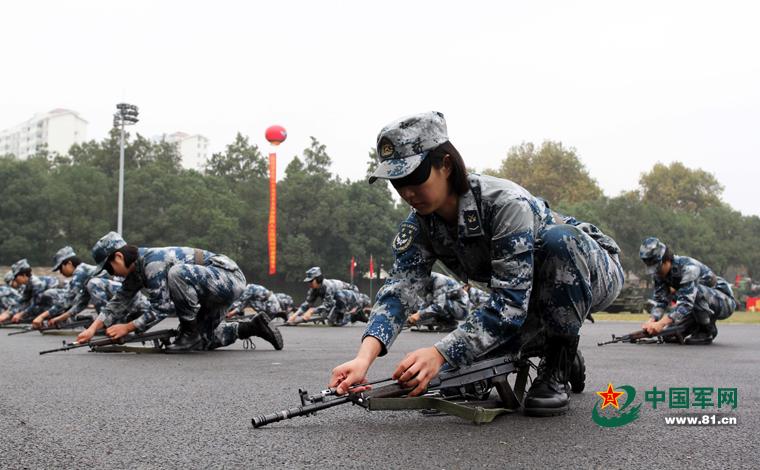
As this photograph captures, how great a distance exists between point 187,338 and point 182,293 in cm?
81

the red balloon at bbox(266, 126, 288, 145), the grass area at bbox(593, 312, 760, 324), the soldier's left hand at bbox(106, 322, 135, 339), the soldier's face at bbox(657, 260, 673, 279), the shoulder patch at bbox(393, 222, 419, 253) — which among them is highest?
the red balloon at bbox(266, 126, 288, 145)

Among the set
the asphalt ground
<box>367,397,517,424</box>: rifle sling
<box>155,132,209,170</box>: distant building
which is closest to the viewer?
the asphalt ground

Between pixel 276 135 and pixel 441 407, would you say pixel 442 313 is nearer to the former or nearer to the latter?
pixel 441 407

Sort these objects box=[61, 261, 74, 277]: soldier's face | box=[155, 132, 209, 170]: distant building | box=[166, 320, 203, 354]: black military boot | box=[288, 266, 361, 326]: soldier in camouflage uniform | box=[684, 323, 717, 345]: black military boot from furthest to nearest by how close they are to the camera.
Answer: box=[155, 132, 209, 170]: distant building → box=[288, 266, 361, 326]: soldier in camouflage uniform → box=[61, 261, 74, 277]: soldier's face → box=[684, 323, 717, 345]: black military boot → box=[166, 320, 203, 354]: black military boot

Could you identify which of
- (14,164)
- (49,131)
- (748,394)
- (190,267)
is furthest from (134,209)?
(49,131)

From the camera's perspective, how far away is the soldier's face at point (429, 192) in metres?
3.55

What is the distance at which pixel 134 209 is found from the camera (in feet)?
163

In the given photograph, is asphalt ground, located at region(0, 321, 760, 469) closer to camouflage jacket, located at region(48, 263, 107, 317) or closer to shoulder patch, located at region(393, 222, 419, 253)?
shoulder patch, located at region(393, 222, 419, 253)

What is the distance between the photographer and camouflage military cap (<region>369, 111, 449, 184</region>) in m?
3.44

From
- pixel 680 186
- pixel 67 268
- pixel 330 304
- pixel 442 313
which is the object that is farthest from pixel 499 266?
pixel 680 186

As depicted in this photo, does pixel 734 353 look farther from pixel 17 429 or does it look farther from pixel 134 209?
pixel 134 209

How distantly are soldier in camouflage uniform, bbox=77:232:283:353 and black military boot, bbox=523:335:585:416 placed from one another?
5359mm

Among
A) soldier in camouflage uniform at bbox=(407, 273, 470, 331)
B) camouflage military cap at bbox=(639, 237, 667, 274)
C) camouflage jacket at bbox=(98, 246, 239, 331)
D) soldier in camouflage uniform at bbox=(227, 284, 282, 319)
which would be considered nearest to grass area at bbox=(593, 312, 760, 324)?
soldier in camouflage uniform at bbox=(407, 273, 470, 331)

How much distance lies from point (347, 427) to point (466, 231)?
42.2 inches
